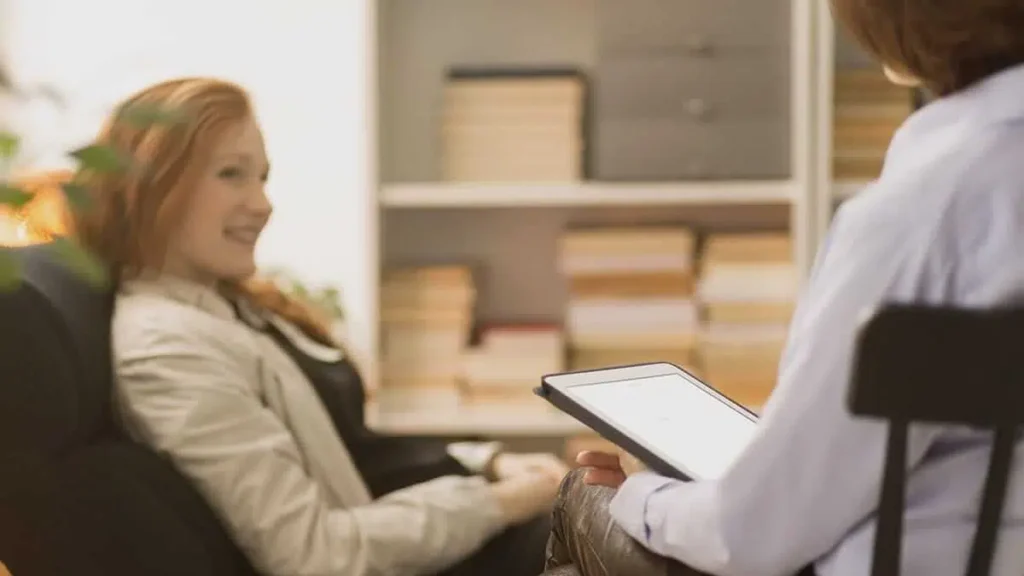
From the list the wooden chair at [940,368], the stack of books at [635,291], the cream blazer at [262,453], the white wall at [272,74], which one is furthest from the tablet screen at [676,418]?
the white wall at [272,74]

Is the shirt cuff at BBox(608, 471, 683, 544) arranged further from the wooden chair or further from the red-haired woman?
the red-haired woman

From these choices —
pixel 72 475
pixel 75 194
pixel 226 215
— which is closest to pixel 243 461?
pixel 72 475

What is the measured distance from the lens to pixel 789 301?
7.80 ft

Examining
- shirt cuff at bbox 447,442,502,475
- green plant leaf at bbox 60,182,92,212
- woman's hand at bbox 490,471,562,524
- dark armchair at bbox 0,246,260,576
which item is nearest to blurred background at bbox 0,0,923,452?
shirt cuff at bbox 447,442,502,475

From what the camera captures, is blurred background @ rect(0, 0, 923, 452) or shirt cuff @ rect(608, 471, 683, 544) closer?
shirt cuff @ rect(608, 471, 683, 544)

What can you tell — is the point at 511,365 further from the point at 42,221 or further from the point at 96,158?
the point at 96,158

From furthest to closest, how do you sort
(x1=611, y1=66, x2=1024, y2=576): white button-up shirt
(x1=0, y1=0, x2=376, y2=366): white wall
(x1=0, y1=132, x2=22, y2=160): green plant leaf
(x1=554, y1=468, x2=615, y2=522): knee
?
(x1=0, y1=0, x2=376, y2=366): white wall → (x1=554, y1=468, x2=615, y2=522): knee → (x1=611, y1=66, x2=1024, y2=576): white button-up shirt → (x1=0, y1=132, x2=22, y2=160): green plant leaf

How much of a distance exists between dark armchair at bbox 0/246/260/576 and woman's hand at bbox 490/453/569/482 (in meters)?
0.58

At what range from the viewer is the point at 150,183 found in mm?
1606

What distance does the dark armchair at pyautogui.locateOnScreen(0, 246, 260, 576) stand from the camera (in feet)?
4.16

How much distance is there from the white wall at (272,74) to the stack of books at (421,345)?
0.70 ft

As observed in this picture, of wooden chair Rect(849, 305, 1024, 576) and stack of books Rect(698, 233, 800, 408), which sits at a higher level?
wooden chair Rect(849, 305, 1024, 576)

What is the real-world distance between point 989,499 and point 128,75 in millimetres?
2270

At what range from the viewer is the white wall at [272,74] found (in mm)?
2656
